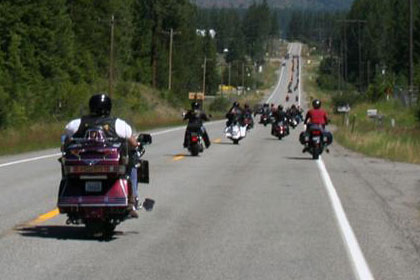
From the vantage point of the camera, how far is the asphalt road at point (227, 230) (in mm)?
10711

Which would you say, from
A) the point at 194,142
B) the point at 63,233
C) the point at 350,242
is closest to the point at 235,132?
the point at 194,142

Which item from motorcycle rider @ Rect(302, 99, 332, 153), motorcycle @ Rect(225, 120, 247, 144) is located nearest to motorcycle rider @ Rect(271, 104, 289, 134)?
motorcycle @ Rect(225, 120, 247, 144)

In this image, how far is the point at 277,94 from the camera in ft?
629

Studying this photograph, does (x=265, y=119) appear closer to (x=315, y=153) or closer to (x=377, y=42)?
(x=315, y=153)

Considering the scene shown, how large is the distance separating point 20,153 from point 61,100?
2794 cm

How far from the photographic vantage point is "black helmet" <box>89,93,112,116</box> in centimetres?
1255

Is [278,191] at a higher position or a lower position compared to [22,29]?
lower

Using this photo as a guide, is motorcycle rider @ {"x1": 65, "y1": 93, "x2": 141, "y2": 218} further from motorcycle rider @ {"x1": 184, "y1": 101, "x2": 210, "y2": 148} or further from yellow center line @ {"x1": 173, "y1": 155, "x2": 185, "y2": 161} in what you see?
motorcycle rider @ {"x1": 184, "y1": 101, "x2": 210, "y2": 148}

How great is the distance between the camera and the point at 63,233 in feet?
43.1

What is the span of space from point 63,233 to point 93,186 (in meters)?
1.17

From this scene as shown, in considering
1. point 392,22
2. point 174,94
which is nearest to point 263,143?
point 174,94

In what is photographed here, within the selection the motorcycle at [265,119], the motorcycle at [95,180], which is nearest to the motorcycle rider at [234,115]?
the motorcycle at [95,180]

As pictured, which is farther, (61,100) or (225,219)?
(61,100)

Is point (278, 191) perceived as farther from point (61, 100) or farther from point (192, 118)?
point (61, 100)
